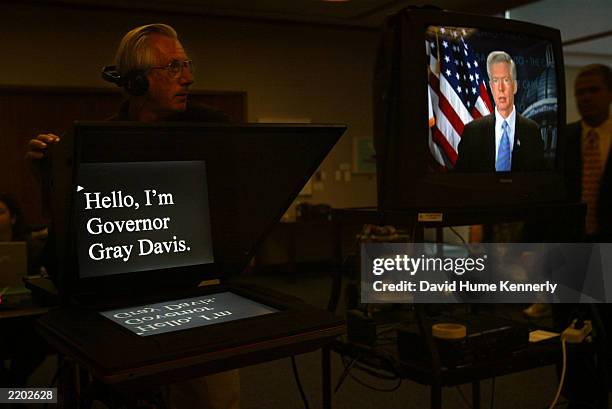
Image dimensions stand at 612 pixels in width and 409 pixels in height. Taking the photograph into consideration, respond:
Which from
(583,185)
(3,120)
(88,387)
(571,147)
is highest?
(3,120)

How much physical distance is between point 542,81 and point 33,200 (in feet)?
15.8

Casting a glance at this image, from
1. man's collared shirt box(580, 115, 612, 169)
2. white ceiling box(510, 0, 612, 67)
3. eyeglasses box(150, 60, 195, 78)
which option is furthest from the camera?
white ceiling box(510, 0, 612, 67)

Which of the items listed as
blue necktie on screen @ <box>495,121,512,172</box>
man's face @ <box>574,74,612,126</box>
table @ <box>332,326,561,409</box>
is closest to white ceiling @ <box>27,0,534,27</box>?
man's face @ <box>574,74,612,126</box>

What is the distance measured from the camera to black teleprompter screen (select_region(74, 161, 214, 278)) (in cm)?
83

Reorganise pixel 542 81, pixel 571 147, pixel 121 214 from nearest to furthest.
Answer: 1. pixel 121 214
2. pixel 542 81
3. pixel 571 147

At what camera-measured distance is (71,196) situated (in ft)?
2.40

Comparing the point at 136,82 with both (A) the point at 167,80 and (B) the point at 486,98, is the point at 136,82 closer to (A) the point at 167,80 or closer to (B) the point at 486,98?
(A) the point at 167,80

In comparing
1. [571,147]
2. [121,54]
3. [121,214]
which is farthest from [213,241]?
[571,147]

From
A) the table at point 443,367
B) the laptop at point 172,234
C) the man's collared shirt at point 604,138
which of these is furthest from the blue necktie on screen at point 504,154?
the man's collared shirt at point 604,138

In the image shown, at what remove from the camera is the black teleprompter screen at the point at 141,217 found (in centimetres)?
83

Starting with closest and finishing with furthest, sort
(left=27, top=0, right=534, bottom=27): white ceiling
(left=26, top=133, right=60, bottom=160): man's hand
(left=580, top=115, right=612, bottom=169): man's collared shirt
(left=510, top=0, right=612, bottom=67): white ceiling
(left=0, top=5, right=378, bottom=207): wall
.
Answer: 1. (left=26, top=133, right=60, bottom=160): man's hand
2. (left=580, top=115, right=612, bottom=169): man's collared shirt
3. (left=0, top=5, right=378, bottom=207): wall
4. (left=27, top=0, right=534, bottom=27): white ceiling
5. (left=510, top=0, right=612, bottom=67): white ceiling

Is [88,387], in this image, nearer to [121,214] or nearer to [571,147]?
[121,214]

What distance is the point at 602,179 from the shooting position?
9.18 feet

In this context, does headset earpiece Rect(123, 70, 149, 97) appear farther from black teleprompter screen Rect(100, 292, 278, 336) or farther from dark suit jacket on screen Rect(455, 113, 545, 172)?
dark suit jacket on screen Rect(455, 113, 545, 172)
